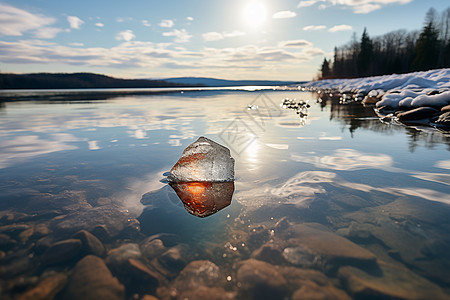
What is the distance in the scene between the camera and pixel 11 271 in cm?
193

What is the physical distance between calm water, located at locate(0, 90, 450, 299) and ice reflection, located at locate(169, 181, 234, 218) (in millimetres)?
115

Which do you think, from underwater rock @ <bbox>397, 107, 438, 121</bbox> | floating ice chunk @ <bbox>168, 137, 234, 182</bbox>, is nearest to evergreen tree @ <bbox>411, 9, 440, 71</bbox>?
underwater rock @ <bbox>397, 107, 438, 121</bbox>

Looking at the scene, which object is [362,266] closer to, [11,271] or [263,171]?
[263,171]

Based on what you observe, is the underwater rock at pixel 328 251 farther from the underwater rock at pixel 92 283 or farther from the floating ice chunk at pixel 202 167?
the floating ice chunk at pixel 202 167

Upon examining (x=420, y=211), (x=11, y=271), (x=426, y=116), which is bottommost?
(x=11, y=271)

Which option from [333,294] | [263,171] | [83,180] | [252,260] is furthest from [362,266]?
[83,180]

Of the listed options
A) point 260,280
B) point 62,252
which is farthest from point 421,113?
point 62,252

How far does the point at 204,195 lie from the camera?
10.9ft

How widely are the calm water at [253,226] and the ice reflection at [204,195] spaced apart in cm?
12

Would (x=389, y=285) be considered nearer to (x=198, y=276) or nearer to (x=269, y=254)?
(x=269, y=254)

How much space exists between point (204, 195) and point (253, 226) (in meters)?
0.99

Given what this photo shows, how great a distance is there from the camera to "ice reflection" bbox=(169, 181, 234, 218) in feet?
9.68

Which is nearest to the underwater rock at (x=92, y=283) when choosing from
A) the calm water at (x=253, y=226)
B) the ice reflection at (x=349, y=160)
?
the calm water at (x=253, y=226)

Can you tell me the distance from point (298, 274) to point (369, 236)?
36.5 inches
